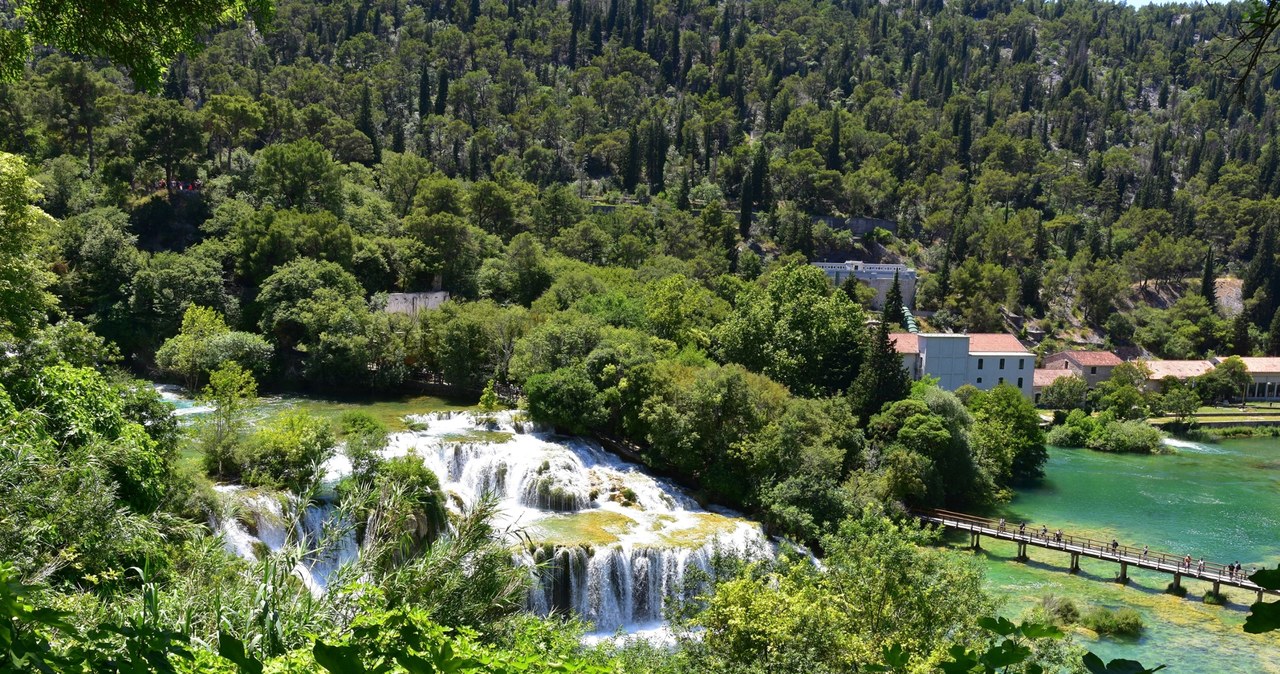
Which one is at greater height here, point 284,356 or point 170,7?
point 170,7

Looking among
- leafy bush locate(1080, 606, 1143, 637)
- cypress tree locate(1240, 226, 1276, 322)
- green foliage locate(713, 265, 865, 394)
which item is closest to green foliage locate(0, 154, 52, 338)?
leafy bush locate(1080, 606, 1143, 637)

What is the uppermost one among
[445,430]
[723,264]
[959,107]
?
[959,107]

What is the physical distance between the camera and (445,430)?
30469mm

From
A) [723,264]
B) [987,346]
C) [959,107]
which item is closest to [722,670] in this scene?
[987,346]

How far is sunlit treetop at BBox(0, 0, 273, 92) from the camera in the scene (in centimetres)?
780

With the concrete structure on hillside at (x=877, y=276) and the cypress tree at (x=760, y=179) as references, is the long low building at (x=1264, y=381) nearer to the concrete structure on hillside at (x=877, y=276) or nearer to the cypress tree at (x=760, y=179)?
the concrete structure on hillside at (x=877, y=276)

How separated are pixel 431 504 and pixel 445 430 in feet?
28.5

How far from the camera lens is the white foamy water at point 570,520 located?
68.0 feet

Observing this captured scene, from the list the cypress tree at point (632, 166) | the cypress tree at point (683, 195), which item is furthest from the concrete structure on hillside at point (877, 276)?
the cypress tree at point (632, 166)

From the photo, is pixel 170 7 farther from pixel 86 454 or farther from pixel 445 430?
pixel 445 430

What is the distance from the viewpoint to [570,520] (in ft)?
83.3

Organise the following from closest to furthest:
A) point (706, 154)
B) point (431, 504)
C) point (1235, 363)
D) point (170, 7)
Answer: point (170, 7), point (431, 504), point (1235, 363), point (706, 154)

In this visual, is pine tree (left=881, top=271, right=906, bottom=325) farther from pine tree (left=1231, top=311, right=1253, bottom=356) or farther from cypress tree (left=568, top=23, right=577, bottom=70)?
cypress tree (left=568, top=23, right=577, bottom=70)

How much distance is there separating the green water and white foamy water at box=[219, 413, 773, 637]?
26.2ft
